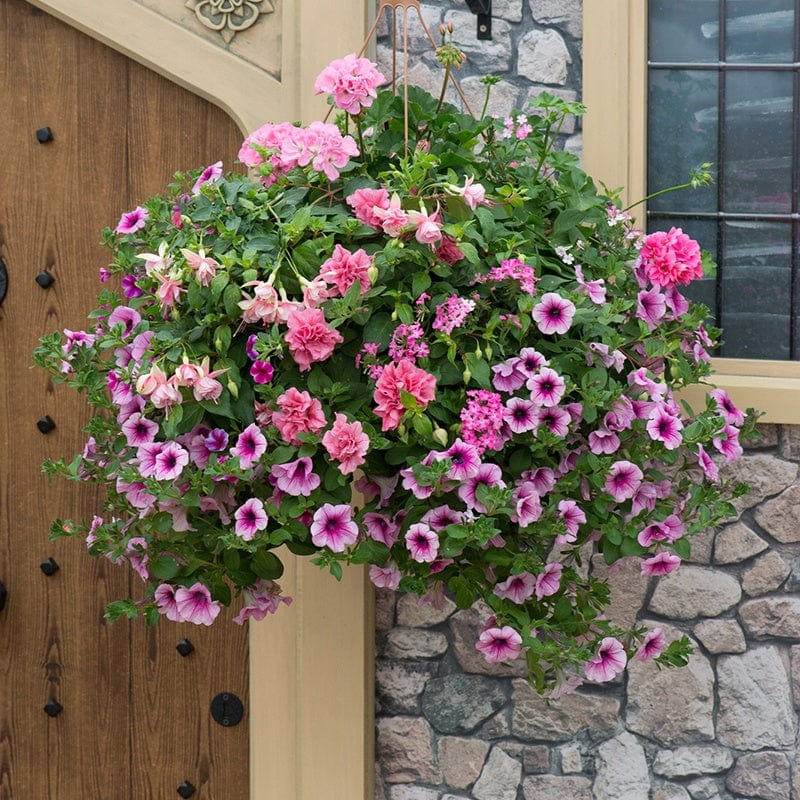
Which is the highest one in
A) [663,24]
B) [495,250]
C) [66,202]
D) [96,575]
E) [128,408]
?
[663,24]

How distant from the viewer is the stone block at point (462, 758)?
2.56 metres

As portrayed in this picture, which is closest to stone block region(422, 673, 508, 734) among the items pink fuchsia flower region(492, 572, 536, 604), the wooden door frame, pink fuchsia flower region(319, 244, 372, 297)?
the wooden door frame

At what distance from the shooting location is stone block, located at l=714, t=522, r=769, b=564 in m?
2.49

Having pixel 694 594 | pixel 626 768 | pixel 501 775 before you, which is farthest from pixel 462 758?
pixel 694 594

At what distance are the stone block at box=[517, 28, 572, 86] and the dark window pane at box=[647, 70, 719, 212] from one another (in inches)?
9.5

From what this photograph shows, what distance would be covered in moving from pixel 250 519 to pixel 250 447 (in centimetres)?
13

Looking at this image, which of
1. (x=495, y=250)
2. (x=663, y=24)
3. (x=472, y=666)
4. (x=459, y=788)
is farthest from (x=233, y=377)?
(x=663, y=24)

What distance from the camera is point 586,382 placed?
1.87 meters

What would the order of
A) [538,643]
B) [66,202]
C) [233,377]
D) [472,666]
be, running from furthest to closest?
[66,202] < [472,666] < [538,643] < [233,377]

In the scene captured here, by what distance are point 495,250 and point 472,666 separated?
114 cm

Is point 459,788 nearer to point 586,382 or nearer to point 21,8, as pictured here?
point 586,382

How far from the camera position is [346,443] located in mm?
1756

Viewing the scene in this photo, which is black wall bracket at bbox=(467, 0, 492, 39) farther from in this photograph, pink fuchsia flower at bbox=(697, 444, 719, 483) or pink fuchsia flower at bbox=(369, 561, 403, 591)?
pink fuchsia flower at bbox=(369, 561, 403, 591)

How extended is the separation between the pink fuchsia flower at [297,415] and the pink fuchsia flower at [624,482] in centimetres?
53
